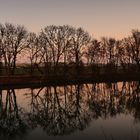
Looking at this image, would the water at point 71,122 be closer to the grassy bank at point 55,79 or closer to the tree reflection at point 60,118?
the tree reflection at point 60,118

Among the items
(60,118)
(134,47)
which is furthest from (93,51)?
(60,118)

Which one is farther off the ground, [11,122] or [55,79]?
[55,79]

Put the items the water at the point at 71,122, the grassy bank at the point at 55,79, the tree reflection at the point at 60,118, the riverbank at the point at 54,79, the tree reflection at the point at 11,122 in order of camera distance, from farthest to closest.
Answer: the grassy bank at the point at 55,79, the riverbank at the point at 54,79, the tree reflection at the point at 60,118, the tree reflection at the point at 11,122, the water at the point at 71,122

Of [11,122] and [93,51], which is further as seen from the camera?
[93,51]

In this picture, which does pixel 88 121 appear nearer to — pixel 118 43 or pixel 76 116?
pixel 76 116

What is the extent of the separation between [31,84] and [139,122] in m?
41.2

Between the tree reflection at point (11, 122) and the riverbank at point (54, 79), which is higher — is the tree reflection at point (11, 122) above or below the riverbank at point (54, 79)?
below

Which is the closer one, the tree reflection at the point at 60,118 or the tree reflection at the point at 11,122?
the tree reflection at the point at 11,122

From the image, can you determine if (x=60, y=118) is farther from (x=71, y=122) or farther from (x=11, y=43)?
(x=11, y=43)

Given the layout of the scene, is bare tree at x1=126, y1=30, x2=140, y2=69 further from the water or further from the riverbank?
the water

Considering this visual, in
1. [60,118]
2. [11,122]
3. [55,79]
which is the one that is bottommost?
[11,122]

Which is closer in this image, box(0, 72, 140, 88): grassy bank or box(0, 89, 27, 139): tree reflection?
box(0, 89, 27, 139): tree reflection

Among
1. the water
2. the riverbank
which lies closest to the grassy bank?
the riverbank

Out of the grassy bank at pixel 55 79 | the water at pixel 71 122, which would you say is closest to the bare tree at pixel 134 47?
the grassy bank at pixel 55 79
